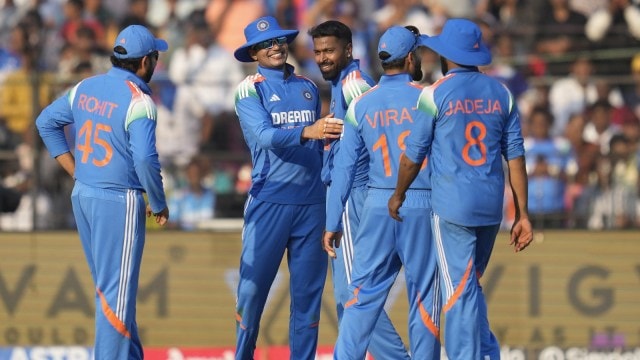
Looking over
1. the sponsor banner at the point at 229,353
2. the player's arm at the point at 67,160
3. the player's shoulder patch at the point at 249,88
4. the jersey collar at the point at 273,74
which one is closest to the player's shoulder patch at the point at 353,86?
the jersey collar at the point at 273,74

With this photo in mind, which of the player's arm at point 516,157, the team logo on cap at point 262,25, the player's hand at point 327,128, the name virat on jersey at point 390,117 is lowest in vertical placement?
the player's arm at point 516,157

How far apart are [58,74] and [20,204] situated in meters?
1.52

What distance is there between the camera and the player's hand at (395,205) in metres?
8.97

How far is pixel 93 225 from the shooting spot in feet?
30.3

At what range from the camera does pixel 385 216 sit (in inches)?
362

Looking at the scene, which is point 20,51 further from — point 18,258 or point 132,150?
point 132,150

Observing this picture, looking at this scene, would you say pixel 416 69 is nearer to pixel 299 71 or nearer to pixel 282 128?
pixel 282 128

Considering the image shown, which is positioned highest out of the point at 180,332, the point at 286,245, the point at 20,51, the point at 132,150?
the point at 20,51

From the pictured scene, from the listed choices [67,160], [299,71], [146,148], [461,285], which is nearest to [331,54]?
[146,148]

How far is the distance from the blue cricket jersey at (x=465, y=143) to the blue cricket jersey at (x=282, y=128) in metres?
1.19

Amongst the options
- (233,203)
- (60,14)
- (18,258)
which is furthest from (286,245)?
(60,14)

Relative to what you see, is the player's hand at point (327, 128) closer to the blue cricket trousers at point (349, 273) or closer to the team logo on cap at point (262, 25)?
the blue cricket trousers at point (349, 273)

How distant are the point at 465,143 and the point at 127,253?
245cm

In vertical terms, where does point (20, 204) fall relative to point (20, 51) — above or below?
below
